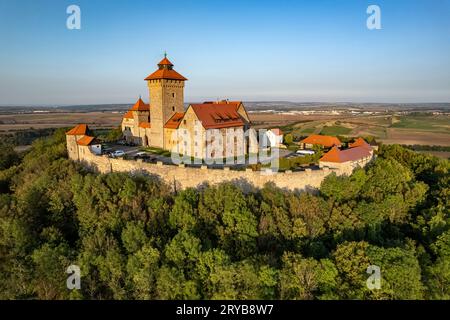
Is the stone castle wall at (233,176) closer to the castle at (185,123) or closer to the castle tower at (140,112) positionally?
the castle at (185,123)

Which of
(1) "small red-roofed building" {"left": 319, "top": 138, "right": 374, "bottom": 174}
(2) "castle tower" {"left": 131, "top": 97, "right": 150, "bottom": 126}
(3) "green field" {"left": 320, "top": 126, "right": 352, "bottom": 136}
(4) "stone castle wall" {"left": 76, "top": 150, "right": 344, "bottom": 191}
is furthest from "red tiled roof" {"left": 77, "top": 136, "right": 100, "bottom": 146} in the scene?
(3) "green field" {"left": 320, "top": 126, "right": 352, "bottom": 136}

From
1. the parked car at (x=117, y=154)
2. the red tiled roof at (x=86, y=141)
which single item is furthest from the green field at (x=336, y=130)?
the red tiled roof at (x=86, y=141)

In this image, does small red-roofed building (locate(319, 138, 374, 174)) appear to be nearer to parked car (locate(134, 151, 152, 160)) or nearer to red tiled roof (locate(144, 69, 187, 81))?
parked car (locate(134, 151, 152, 160))

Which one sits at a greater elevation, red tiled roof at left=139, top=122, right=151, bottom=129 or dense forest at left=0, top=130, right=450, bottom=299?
red tiled roof at left=139, top=122, right=151, bottom=129
